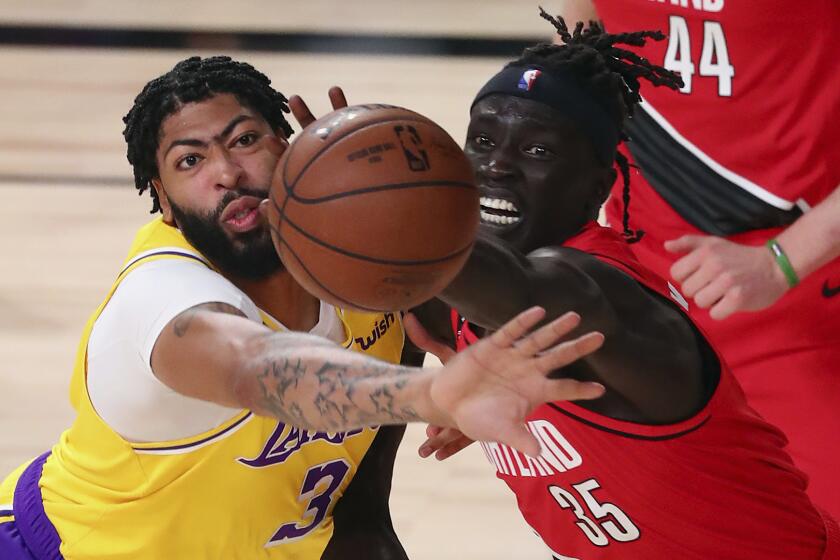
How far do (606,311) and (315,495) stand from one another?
1.00 m

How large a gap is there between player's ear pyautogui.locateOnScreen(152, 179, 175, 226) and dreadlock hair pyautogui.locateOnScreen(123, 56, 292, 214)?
19mm

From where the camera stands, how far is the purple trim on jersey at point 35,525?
9.22 feet

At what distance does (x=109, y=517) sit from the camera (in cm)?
272

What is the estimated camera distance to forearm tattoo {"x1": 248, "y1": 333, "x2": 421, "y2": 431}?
1.94 metres

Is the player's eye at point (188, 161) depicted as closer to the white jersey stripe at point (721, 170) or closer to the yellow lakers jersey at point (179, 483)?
the yellow lakers jersey at point (179, 483)

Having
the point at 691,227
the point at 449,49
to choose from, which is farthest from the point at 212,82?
the point at 449,49

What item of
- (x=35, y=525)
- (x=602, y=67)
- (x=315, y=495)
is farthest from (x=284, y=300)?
(x=602, y=67)

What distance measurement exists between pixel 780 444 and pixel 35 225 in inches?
167

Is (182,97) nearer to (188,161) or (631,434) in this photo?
(188,161)

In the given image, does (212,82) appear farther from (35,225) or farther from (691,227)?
(35,225)

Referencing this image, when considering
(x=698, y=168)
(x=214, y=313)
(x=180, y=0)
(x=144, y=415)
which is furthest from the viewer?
(x=180, y=0)

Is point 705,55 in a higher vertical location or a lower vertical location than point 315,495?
higher

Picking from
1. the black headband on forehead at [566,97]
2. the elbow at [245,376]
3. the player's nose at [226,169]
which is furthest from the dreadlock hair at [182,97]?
the elbow at [245,376]

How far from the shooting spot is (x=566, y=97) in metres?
2.53
